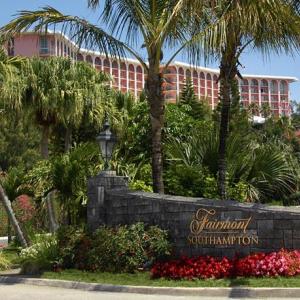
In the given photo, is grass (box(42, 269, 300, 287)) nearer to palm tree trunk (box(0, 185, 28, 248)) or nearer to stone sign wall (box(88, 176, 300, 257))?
stone sign wall (box(88, 176, 300, 257))

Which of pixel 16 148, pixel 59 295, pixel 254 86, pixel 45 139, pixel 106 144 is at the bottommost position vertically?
pixel 59 295

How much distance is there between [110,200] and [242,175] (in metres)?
5.80

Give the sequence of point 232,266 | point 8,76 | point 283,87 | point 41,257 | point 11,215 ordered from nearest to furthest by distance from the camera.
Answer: point 232,266 < point 41,257 < point 8,76 < point 11,215 < point 283,87

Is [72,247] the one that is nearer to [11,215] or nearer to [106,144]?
[106,144]

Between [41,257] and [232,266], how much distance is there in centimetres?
517

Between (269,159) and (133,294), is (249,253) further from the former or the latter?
(269,159)

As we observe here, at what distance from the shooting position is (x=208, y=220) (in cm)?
1297

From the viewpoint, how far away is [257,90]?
157250 mm

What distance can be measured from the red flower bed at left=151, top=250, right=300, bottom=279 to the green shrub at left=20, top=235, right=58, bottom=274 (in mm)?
3052

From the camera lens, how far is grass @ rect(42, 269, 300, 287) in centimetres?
1100

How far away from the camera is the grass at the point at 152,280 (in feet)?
36.1

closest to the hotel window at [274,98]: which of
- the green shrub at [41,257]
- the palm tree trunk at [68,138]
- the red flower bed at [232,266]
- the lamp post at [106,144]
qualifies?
the palm tree trunk at [68,138]

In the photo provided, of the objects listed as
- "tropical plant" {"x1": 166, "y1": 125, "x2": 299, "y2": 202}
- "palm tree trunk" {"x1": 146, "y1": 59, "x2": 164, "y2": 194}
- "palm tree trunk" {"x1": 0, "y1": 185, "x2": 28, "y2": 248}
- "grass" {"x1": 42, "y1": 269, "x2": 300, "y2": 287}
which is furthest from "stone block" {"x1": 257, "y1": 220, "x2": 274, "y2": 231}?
"palm tree trunk" {"x1": 0, "y1": 185, "x2": 28, "y2": 248}

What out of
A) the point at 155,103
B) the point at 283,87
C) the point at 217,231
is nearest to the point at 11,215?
the point at 155,103
